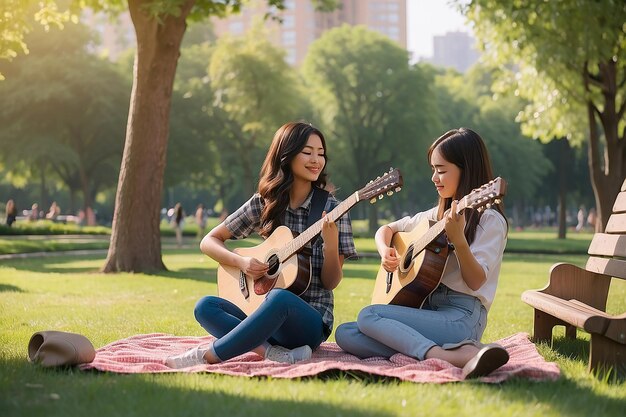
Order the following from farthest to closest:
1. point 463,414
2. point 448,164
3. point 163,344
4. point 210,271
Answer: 1. point 210,271
2. point 163,344
3. point 448,164
4. point 463,414

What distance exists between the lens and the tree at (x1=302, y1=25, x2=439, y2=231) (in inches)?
1924

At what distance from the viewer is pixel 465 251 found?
547 cm

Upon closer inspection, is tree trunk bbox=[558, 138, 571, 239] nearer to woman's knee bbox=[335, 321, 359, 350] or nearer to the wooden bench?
the wooden bench

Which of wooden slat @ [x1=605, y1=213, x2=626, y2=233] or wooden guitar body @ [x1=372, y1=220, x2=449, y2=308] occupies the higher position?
wooden slat @ [x1=605, y1=213, x2=626, y2=233]

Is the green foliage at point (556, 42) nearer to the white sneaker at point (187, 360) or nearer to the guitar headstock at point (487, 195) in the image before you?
the guitar headstock at point (487, 195)

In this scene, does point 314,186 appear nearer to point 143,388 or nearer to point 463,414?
point 143,388

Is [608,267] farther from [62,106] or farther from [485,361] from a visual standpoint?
[62,106]

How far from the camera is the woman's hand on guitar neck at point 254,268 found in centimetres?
616

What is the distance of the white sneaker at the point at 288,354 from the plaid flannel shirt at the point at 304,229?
0.32 metres

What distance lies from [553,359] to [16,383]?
11.6 ft

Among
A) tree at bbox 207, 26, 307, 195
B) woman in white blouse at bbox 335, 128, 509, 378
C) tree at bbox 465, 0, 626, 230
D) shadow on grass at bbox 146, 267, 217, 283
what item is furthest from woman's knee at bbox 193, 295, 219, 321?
tree at bbox 207, 26, 307, 195

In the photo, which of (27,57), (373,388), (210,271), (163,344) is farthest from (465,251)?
(27,57)

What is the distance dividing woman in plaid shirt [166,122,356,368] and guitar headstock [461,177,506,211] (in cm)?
91

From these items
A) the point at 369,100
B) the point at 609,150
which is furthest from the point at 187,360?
the point at 369,100
